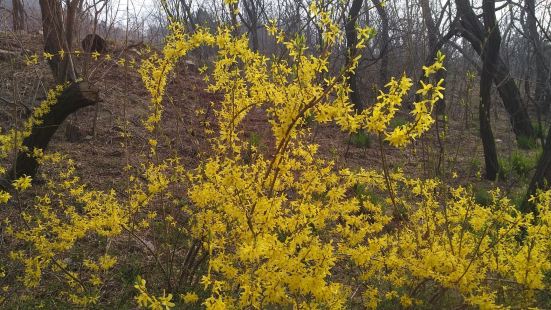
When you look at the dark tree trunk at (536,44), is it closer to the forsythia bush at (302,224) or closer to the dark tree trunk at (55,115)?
the forsythia bush at (302,224)

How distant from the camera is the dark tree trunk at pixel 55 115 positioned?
16.9 feet

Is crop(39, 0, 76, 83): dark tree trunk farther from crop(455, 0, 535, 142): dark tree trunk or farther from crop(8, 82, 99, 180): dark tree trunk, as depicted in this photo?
crop(455, 0, 535, 142): dark tree trunk

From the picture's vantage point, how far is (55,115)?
208 inches

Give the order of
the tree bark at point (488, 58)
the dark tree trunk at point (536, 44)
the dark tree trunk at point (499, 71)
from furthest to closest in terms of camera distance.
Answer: the dark tree trunk at point (499, 71) < the tree bark at point (488, 58) < the dark tree trunk at point (536, 44)

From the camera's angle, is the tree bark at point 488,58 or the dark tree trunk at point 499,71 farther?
the dark tree trunk at point 499,71

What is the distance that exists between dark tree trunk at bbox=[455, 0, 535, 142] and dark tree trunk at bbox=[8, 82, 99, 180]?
6.37 m

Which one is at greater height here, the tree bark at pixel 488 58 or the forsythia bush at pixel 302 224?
the tree bark at pixel 488 58

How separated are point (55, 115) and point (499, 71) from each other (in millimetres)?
7497

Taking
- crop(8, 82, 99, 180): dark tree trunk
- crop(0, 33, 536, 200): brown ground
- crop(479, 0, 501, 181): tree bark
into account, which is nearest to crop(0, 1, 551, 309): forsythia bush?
crop(8, 82, 99, 180): dark tree trunk

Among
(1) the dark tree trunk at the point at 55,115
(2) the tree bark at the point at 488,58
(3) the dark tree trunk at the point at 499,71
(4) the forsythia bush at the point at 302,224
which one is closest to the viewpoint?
(4) the forsythia bush at the point at 302,224

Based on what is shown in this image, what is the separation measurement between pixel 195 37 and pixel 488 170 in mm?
7241

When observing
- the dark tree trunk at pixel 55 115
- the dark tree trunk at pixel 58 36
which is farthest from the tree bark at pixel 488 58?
the dark tree trunk at pixel 58 36

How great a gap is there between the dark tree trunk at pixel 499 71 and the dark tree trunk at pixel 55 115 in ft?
20.9

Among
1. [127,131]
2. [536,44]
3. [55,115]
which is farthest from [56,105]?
[536,44]
